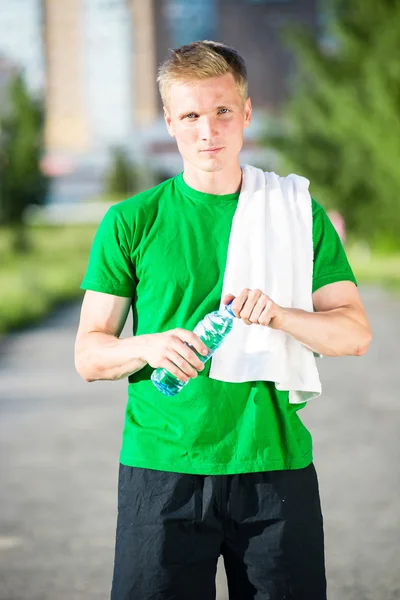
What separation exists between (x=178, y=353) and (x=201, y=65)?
0.72m

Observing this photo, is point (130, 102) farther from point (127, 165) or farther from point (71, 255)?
point (71, 255)

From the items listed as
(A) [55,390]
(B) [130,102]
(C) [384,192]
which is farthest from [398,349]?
(B) [130,102]

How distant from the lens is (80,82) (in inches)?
5187

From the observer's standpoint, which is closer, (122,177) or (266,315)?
(266,315)

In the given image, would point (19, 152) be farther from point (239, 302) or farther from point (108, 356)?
point (239, 302)

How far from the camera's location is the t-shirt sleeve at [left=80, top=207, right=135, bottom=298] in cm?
316

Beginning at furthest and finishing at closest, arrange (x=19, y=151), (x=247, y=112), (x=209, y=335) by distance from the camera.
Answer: (x=19, y=151)
(x=247, y=112)
(x=209, y=335)

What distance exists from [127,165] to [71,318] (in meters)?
71.5

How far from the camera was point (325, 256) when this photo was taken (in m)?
3.23

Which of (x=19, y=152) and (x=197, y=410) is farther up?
(x=197, y=410)

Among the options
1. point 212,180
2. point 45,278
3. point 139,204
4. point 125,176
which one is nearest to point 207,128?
point 212,180

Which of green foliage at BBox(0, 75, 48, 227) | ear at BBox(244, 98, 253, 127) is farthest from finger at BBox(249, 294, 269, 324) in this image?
green foliage at BBox(0, 75, 48, 227)

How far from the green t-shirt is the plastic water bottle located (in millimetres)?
51

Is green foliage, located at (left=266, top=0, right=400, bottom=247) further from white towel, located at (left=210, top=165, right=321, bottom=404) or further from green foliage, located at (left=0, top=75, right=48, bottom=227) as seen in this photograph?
white towel, located at (left=210, top=165, right=321, bottom=404)
